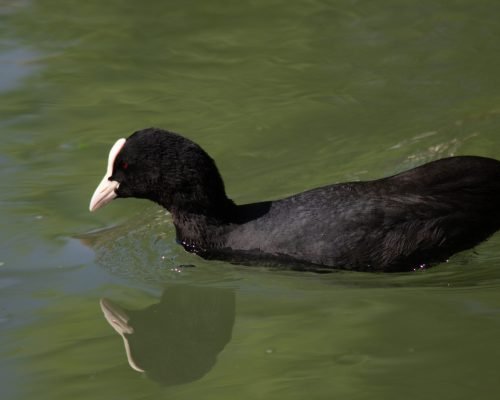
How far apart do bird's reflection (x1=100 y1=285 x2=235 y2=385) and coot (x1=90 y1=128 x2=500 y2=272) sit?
0.52 meters

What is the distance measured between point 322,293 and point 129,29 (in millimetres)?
5771

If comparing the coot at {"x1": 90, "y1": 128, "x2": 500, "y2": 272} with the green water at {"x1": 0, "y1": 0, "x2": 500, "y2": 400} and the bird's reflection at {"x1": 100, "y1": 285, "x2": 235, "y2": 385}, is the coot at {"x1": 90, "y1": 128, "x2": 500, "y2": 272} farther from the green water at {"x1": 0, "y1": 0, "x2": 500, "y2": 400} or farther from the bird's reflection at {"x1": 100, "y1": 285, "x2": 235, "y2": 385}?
the bird's reflection at {"x1": 100, "y1": 285, "x2": 235, "y2": 385}

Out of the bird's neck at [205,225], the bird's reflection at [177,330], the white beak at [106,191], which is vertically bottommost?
the bird's reflection at [177,330]

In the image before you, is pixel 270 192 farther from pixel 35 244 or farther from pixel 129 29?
pixel 129 29

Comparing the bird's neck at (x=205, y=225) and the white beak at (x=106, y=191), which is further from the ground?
the white beak at (x=106, y=191)

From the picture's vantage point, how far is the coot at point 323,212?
6531mm

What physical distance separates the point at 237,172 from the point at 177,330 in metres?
2.51

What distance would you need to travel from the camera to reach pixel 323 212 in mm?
6594

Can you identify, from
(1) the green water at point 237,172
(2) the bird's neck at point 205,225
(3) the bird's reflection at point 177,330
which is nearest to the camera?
(1) the green water at point 237,172

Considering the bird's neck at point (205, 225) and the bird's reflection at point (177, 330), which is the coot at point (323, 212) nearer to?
the bird's neck at point (205, 225)

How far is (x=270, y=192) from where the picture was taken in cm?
802

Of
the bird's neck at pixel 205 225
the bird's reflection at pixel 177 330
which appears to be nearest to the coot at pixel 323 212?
the bird's neck at pixel 205 225

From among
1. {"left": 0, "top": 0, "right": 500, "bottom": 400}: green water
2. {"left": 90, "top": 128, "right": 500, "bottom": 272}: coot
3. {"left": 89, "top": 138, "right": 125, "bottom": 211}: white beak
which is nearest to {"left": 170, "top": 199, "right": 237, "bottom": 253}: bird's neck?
{"left": 90, "top": 128, "right": 500, "bottom": 272}: coot

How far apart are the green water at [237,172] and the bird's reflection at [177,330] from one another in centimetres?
2
